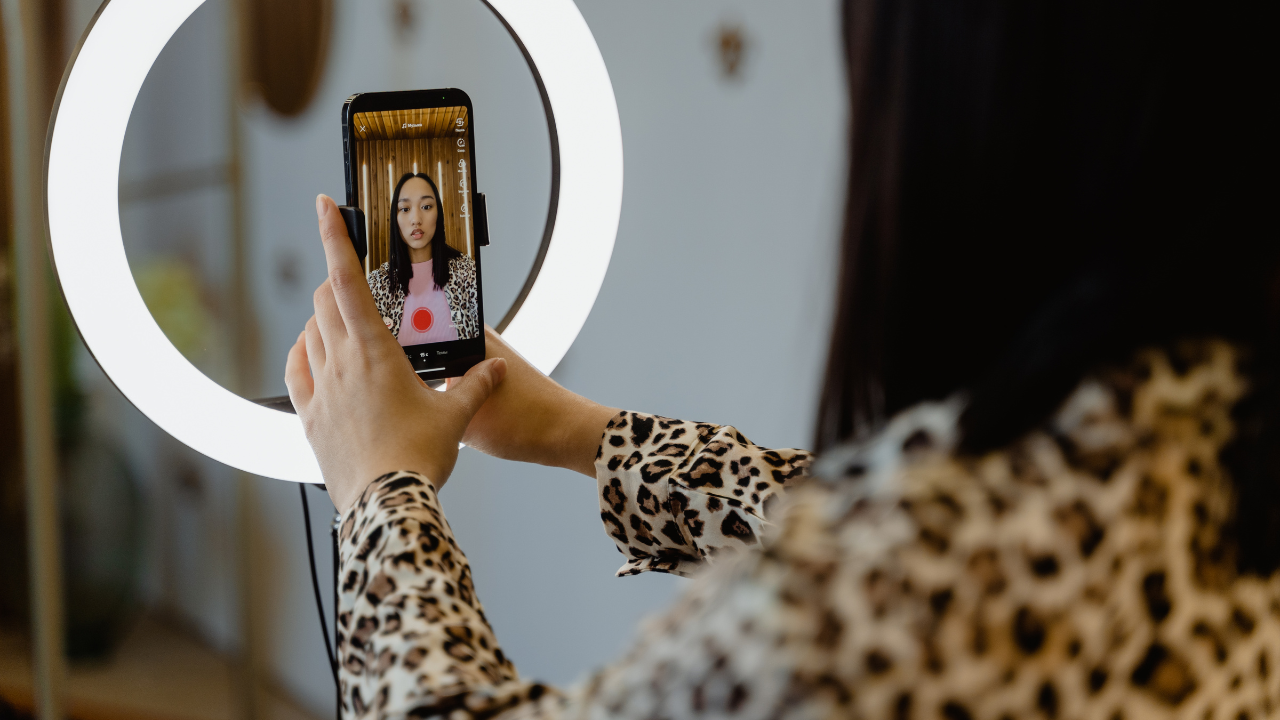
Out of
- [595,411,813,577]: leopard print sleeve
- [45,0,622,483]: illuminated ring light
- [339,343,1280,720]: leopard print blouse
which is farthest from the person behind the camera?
[595,411,813,577]: leopard print sleeve

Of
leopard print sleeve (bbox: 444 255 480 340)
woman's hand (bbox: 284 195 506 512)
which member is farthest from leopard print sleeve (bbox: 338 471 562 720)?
leopard print sleeve (bbox: 444 255 480 340)

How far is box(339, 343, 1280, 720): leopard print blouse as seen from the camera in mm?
261

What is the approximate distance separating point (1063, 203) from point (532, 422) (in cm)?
39

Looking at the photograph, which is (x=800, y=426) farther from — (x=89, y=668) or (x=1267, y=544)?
(x=89, y=668)

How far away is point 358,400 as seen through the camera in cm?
48

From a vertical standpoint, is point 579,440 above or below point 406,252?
below

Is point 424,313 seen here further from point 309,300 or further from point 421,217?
point 309,300

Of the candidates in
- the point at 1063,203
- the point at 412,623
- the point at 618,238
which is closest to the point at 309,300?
the point at 618,238

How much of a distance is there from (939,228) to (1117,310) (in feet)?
0.22

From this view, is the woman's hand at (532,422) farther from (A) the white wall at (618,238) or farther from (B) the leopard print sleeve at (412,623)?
(A) the white wall at (618,238)

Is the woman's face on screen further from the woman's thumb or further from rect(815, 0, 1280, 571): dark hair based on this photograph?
rect(815, 0, 1280, 571): dark hair

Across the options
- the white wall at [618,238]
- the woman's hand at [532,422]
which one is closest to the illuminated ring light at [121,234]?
the woman's hand at [532,422]

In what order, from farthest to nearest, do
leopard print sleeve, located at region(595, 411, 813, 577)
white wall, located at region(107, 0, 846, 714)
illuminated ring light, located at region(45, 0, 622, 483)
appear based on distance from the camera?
white wall, located at region(107, 0, 846, 714), leopard print sleeve, located at region(595, 411, 813, 577), illuminated ring light, located at region(45, 0, 622, 483)

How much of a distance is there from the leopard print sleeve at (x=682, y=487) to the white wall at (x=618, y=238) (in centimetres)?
25
